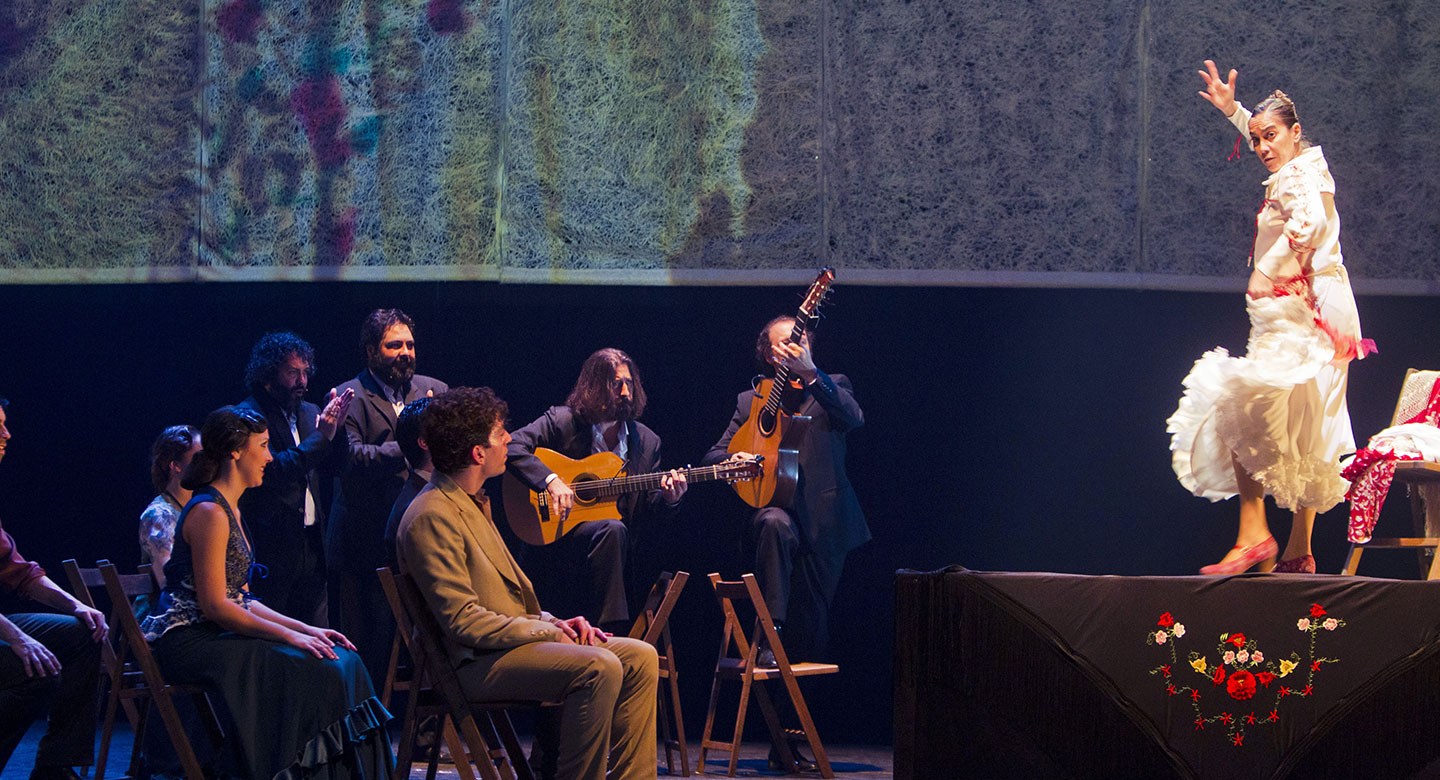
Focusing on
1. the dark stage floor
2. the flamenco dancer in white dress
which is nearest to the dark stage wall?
the dark stage floor

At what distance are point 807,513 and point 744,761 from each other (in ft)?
3.20

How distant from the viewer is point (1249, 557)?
4062mm

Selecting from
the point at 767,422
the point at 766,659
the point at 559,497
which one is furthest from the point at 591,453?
the point at 766,659

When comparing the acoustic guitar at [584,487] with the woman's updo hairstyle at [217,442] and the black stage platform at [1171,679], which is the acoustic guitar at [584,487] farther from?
the black stage platform at [1171,679]

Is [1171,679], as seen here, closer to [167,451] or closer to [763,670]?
[763,670]

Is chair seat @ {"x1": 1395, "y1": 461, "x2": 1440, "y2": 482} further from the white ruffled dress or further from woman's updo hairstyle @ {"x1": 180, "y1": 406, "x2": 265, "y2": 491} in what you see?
woman's updo hairstyle @ {"x1": 180, "y1": 406, "x2": 265, "y2": 491}

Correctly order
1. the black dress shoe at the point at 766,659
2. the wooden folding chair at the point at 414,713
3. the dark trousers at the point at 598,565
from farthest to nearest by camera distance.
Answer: the dark trousers at the point at 598,565 → the black dress shoe at the point at 766,659 → the wooden folding chair at the point at 414,713

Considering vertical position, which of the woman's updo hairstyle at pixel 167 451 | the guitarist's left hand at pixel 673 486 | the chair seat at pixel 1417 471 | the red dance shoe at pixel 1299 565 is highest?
the chair seat at pixel 1417 471

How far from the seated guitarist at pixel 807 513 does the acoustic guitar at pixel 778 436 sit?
44 millimetres

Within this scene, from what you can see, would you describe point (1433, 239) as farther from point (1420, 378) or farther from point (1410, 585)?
point (1410, 585)

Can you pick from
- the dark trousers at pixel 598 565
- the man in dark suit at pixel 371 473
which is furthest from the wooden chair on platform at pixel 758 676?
the man in dark suit at pixel 371 473

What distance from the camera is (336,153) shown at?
5832mm

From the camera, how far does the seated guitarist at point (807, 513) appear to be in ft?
17.0

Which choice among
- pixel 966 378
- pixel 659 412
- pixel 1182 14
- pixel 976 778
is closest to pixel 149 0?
pixel 659 412
